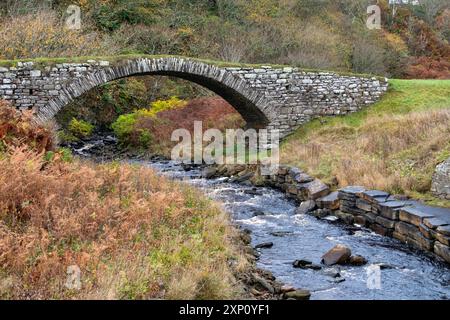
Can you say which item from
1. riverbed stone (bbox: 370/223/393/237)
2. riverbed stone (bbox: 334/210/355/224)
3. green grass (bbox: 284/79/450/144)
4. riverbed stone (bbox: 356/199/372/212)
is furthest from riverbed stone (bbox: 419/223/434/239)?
green grass (bbox: 284/79/450/144)

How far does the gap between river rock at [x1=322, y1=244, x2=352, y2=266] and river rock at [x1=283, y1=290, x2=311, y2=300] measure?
1555mm

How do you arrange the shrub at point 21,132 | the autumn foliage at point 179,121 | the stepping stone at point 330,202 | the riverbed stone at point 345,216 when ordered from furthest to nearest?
1. the autumn foliage at point 179,121
2. the stepping stone at point 330,202
3. the riverbed stone at point 345,216
4. the shrub at point 21,132

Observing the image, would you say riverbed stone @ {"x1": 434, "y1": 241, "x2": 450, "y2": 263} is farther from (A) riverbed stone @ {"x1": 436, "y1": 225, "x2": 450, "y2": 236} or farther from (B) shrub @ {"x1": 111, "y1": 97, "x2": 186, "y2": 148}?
(B) shrub @ {"x1": 111, "y1": 97, "x2": 186, "y2": 148}

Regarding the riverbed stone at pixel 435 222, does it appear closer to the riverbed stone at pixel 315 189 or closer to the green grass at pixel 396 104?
the riverbed stone at pixel 315 189

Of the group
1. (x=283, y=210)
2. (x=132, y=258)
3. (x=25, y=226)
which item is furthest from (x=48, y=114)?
(x=132, y=258)

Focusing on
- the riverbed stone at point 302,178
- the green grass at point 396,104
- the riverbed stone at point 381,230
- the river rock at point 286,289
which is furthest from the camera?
the green grass at point 396,104

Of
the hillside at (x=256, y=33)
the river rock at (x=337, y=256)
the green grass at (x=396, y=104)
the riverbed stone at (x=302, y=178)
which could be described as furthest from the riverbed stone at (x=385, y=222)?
the hillside at (x=256, y=33)

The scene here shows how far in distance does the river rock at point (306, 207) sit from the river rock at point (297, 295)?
4.91 metres

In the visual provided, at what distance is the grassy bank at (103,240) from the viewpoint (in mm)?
5219

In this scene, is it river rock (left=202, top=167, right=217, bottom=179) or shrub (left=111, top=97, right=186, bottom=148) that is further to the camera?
shrub (left=111, top=97, right=186, bottom=148)

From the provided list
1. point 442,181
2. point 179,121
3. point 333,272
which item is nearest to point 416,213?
point 442,181

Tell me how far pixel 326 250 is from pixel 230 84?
9.35 meters

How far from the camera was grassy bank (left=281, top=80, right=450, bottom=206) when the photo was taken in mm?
10727

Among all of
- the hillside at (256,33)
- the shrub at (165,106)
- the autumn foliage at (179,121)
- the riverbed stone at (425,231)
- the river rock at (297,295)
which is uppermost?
the hillside at (256,33)
